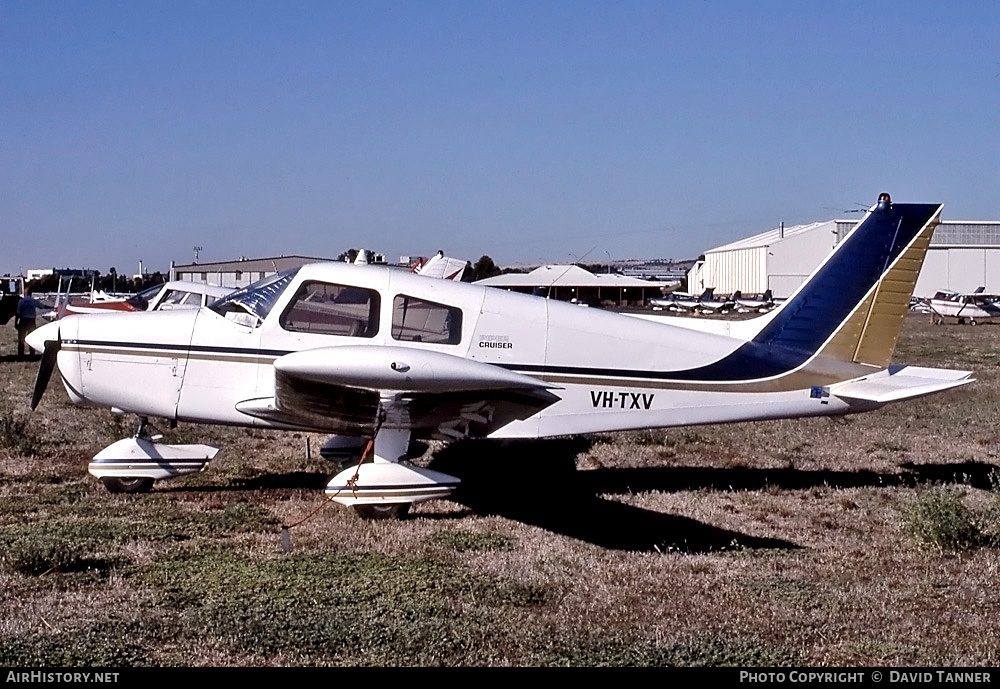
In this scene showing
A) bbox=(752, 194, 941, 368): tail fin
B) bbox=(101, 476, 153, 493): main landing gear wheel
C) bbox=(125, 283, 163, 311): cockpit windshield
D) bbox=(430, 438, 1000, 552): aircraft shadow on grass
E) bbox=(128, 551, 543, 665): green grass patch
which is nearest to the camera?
bbox=(128, 551, 543, 665): green grass patch

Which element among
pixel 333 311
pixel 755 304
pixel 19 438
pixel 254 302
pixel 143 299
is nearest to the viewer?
pixel 333 311

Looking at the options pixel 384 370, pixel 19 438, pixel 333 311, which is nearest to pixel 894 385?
pixel 384 370

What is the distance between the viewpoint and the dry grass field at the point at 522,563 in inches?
195

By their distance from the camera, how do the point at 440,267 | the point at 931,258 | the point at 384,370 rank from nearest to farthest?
the point at 384,370
the point at 440,267
the point at 931,258

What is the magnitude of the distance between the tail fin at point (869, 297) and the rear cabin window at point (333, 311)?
349cm

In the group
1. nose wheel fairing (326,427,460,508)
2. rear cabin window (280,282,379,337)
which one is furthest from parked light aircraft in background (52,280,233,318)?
nose wheel fairing (326,427,460,508)

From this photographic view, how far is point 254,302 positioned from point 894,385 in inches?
221

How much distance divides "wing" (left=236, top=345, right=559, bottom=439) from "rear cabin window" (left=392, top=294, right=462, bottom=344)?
53 cm

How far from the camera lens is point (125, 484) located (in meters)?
8.50

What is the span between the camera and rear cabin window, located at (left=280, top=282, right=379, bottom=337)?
8008 millimetres

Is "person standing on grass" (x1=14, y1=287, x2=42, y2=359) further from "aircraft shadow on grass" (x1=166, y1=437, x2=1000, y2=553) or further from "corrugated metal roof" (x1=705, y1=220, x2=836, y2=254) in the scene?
"corrugated metal roof" (x1=705, y1=220, x2=836, y2=254)

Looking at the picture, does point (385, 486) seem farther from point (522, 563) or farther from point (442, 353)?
point (522, 563)

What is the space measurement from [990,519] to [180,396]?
628 centimetres
